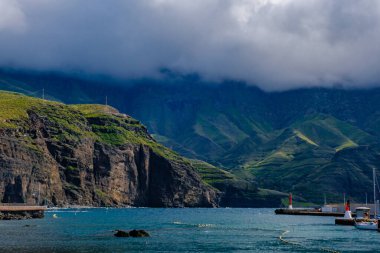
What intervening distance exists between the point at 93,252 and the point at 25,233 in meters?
51.1

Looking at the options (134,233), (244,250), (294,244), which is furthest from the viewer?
(134,233)

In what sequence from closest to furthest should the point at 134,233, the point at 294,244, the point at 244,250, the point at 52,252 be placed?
the point at 52,252
the point at 244,250
the point at 294,244
the point at 134,233

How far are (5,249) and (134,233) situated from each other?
1658 inches

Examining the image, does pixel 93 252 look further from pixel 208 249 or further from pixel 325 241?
pixel 325 241

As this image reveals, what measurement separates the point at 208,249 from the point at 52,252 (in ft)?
98.0

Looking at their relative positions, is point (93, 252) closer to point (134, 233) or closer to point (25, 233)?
point (134, 233)

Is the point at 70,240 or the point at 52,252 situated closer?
the point at 52,252

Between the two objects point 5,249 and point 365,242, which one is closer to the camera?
point 5,249

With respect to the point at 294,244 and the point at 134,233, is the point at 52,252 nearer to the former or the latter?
the point at 134,233

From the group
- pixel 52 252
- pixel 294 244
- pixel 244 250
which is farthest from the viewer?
pixel 294 244

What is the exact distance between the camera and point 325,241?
150 meters

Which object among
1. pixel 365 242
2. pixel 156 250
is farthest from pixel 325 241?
pixel 156 250

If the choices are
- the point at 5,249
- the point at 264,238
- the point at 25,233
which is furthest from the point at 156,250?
the point at 25,233

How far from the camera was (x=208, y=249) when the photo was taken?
130 metres
